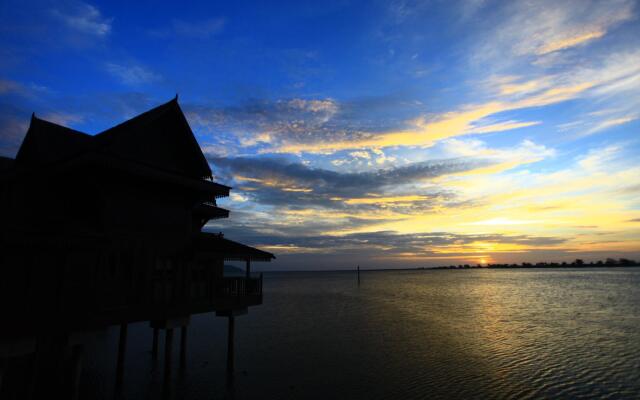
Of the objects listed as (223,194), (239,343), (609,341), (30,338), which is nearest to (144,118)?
(223,194)

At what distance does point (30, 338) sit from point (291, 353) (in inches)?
718

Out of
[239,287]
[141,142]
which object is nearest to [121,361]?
[239,287]

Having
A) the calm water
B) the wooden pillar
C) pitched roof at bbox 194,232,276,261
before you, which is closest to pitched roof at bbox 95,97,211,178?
pitched roof at bbox 194,232,276,261

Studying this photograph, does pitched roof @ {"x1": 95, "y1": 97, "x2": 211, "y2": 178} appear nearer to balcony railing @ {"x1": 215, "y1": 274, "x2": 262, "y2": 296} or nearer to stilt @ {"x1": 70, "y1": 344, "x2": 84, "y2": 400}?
balcony railing @ {"x1": 215, "y1": 274, "x2": 262, "y2": 296}

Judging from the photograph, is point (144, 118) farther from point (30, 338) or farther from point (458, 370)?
point (458, 370)

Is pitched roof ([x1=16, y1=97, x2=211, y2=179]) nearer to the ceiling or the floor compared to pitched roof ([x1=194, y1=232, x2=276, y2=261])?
nearer to the ceiling

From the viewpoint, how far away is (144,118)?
15672 millimetres

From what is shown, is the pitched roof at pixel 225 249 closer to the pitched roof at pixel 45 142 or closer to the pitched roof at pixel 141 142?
the pitched roof at pixel 141 142

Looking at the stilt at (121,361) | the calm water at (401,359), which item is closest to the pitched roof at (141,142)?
the calm water at (401,359)

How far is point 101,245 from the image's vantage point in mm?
12062

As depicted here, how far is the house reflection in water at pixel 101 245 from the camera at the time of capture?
10992 millimetres

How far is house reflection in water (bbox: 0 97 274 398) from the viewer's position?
11.0 metres

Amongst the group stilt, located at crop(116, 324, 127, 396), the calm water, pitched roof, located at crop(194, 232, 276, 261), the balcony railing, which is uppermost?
pitched roof, located at crop(194, 232, 276, 261)

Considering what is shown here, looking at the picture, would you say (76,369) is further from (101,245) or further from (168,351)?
Result: (101,245)
